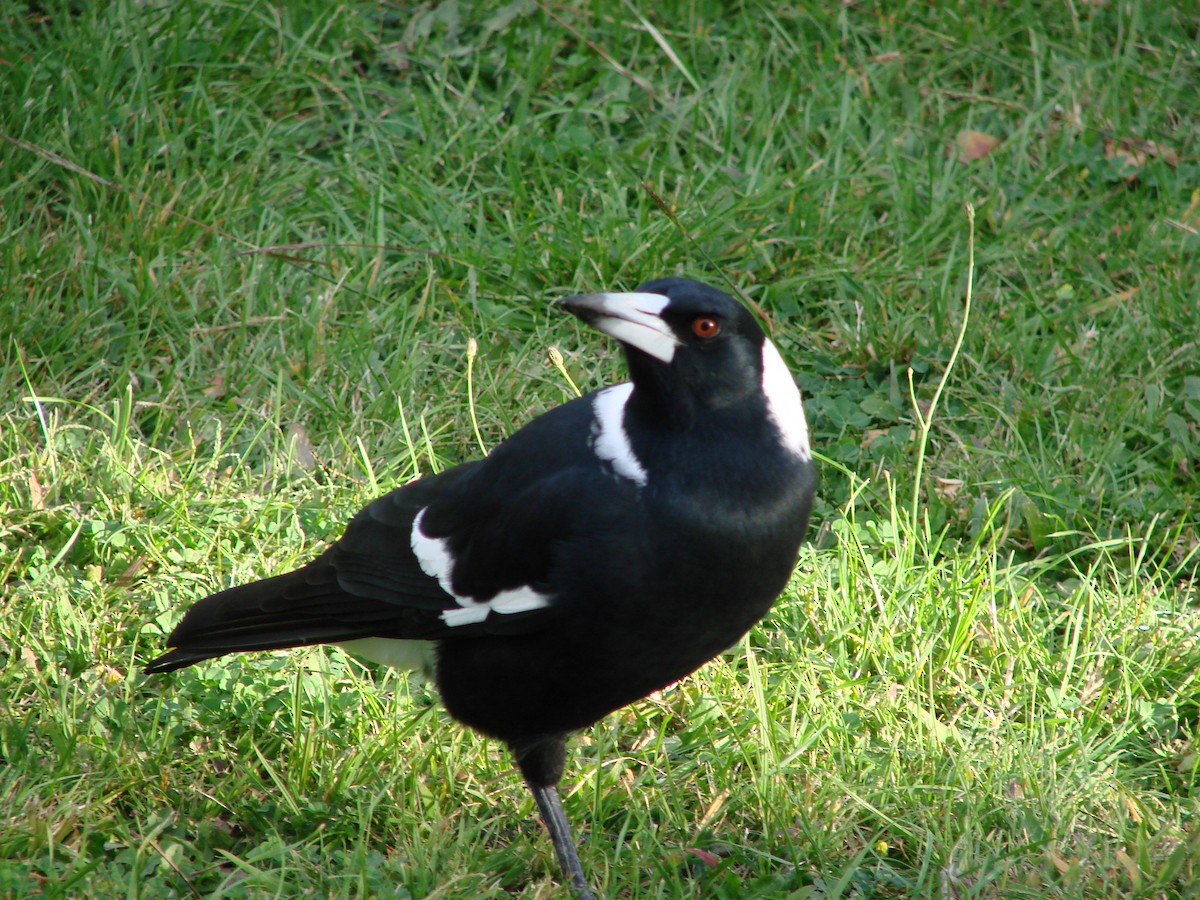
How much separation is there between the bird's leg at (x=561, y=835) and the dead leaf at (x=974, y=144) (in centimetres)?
244

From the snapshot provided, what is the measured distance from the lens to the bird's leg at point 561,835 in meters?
2.18

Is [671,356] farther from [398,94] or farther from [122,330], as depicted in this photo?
[398,94]

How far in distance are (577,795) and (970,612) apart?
0.83 metres

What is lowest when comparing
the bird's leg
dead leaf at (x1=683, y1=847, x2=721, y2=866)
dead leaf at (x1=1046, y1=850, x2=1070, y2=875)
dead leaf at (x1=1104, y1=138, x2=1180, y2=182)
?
dead leaf at (x1=683, y1=847, x2=721, y2=866)

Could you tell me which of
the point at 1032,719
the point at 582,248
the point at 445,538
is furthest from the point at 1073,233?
the point at 445,538

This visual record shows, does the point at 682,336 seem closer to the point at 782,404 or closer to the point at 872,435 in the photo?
the point at 782,404

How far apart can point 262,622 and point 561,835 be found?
2.03 feet

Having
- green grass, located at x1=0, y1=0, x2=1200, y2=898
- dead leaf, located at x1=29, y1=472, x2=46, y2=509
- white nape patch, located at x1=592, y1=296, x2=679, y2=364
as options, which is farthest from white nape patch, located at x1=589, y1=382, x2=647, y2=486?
dead leaf, located at x1=29, y1=472, x2=46, y2=509

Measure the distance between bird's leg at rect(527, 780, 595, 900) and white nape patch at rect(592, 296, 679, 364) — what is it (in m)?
0.80

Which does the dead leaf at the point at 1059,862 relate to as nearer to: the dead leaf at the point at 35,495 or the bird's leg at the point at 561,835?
the bird's leg at the point at 561,835

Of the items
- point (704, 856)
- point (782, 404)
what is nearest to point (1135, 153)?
point (782, 404)

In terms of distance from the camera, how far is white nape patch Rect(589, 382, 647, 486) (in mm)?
2016

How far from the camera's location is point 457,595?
2.19 meters

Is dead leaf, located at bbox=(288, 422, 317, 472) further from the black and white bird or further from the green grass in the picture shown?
the black and white bird
